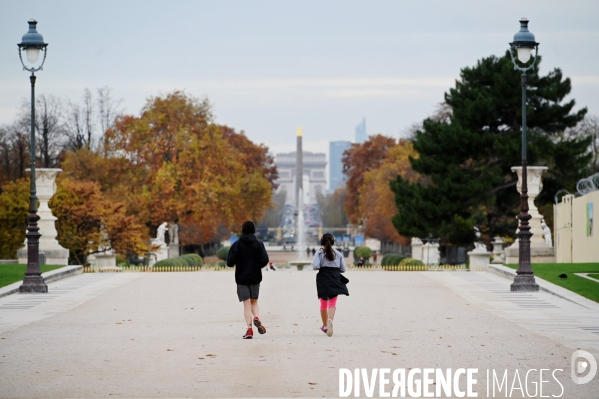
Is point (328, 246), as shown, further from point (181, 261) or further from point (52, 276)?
point (181, 261)

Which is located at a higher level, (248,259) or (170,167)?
(170,167)

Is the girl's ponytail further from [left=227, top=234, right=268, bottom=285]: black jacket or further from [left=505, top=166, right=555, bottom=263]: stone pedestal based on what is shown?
[left=505, top=166, right=555, bottom=263]: stone pedestal

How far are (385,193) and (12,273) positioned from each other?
52937 mm

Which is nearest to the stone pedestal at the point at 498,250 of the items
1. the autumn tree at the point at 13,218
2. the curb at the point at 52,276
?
the autumn tree at the point at 13,218

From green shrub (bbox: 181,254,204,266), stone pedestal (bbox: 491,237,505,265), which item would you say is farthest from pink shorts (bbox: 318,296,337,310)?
stone pedestal (bbox: 491,237,505,265)

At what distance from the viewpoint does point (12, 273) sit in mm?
33250

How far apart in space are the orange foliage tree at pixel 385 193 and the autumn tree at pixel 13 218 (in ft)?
106

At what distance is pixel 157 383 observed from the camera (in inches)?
521

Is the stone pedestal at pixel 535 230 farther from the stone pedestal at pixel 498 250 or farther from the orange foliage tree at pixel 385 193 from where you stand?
the orange foliage tree at pixel 385 193

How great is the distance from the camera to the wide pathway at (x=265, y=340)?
13297mm

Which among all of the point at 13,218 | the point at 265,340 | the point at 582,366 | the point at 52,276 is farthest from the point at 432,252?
the point at 582,366

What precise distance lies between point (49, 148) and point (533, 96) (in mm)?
41129

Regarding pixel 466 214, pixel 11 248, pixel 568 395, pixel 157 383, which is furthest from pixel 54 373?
pixel 466 214

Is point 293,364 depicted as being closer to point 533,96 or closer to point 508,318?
point 508,318
